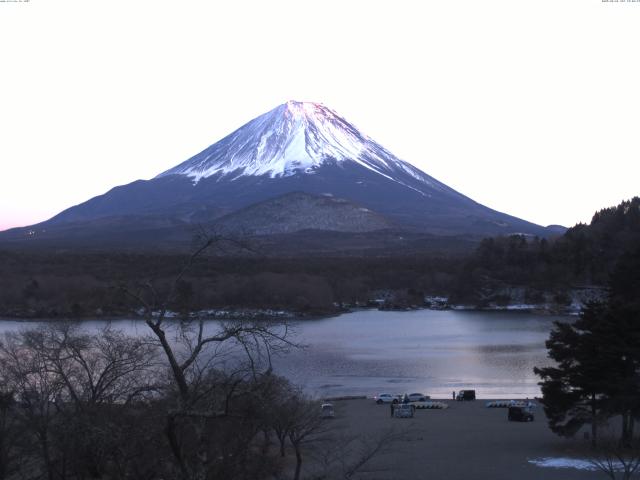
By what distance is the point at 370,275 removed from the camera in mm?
46562

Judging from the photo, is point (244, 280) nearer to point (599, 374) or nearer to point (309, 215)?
point (599, 374)

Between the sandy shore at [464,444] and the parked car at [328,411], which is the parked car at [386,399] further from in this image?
the parked car at [328,411]

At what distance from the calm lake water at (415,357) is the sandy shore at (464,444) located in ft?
8.14

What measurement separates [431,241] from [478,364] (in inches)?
1884

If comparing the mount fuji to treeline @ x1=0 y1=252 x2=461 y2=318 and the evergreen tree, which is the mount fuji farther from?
the evergreen tree

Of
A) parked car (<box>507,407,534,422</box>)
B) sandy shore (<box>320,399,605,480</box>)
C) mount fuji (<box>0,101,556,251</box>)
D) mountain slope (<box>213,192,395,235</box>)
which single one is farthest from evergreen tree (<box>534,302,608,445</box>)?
mountain slope (<box>213,192,395,235</box>)

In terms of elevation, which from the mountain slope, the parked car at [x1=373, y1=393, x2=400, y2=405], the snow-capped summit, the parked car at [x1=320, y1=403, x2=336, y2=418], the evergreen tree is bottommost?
the parked car at [x1=373, y1=393, x2=400, y2=405]

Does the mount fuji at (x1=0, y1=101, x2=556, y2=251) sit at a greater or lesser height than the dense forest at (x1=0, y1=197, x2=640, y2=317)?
greater

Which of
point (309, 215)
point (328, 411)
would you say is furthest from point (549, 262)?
point (309, 215)

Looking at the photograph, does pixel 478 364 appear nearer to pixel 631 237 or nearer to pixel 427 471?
pixel 427 471

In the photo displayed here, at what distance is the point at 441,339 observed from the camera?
24203mm

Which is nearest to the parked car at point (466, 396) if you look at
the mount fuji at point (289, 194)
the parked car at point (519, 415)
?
the parked car at point (519, 415)

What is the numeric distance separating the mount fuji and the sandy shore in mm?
55402

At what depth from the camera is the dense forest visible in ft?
113
